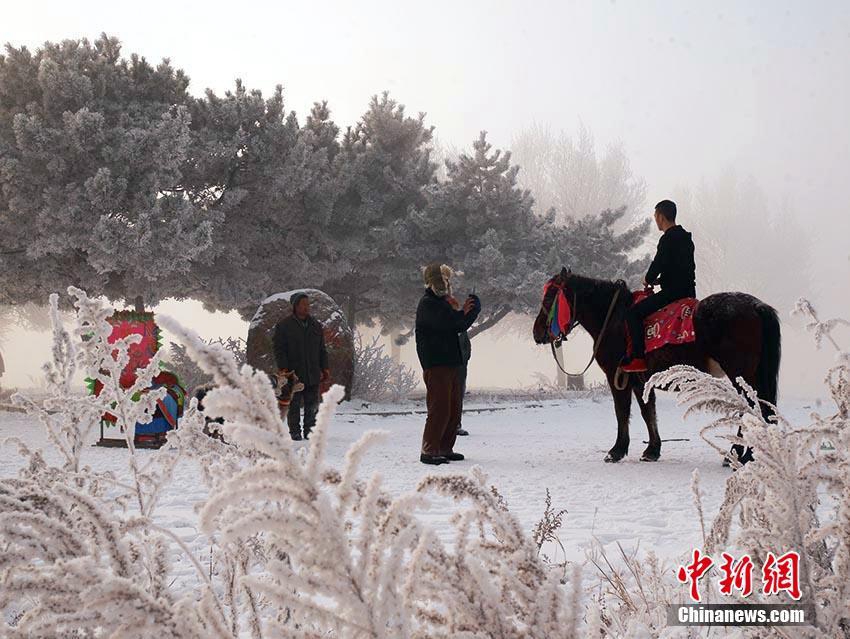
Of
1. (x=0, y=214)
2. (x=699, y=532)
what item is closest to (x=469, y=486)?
(x=699, y=532)

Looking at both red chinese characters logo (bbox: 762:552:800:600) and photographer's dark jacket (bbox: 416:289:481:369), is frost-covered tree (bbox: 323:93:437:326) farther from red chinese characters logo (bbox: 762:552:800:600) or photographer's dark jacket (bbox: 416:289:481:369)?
red chinese characters logo (bbox: 762:552:800:600)

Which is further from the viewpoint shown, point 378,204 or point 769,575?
point 378,204

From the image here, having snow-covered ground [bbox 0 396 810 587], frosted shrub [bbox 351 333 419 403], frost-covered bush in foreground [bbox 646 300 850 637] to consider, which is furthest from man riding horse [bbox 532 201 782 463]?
frosted shrub [bbox 351 333 419 403]

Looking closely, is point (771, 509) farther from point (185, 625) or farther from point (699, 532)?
point (699, 532)

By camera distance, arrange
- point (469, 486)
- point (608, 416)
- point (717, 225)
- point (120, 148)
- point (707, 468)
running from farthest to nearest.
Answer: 1. point (717, 225)
2. point (120, 148)
3. point (608, 416)
4. point (707, 468)
5. point (469, 486)

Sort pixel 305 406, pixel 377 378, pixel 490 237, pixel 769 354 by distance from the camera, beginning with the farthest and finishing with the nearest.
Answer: pixel 490 237 < pixel 377 378 < pixel 305 406 < pixel 769 354

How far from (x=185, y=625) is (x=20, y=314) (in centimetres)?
4160

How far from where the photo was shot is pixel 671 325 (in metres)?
7.70

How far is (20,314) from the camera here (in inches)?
1486

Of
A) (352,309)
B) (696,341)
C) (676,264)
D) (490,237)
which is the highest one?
(490,237)

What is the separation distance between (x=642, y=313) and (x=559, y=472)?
1911 millimetres

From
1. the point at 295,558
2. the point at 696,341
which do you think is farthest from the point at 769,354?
the point at 295,558

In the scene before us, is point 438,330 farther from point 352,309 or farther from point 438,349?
point 352,309

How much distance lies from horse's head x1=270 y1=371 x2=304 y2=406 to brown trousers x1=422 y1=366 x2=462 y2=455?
2.12 metres
